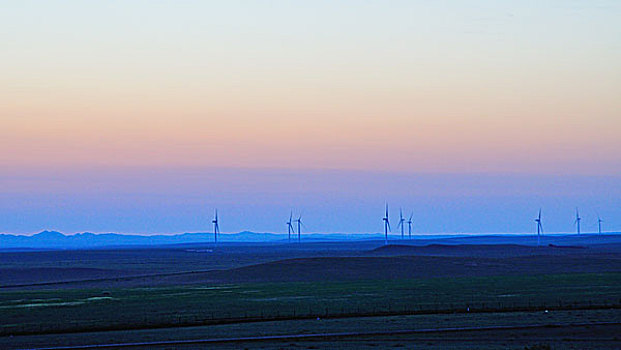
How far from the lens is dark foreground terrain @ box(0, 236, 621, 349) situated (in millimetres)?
54000

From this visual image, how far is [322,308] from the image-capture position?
249 ft

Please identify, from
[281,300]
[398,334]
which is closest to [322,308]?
[281,300]

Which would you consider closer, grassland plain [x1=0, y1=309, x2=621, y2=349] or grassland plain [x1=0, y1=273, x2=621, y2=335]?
grassland plain [x1=0, y1=309, x2=621, y2=349]

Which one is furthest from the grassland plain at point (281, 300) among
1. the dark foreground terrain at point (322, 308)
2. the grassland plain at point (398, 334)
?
the grassland plain at point (398, 334)

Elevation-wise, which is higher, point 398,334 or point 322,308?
point 398,334

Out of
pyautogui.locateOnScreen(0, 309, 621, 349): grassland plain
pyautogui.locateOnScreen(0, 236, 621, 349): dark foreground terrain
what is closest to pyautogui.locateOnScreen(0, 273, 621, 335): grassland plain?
pyautogui.locateOnScreen(0, 236, 621, 349): dark foreground terrain

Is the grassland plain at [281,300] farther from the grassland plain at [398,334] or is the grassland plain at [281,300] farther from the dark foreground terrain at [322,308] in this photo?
the grassland plain at [398,334]

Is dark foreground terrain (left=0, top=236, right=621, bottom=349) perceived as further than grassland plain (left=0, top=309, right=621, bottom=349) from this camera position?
Yes

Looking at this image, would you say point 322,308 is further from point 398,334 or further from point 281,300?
point 398,334

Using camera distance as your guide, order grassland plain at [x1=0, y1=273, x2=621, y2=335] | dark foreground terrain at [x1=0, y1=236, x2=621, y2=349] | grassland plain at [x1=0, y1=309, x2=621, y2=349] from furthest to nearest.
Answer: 1. grassland plain at [x1=0, y1=273, x2=621, y2=335]
2. dark foreground terrain at [x1=0, y1=236, x2=621, y2=349]
3. grassland plain at [x1=0, y1=309, x2=621, y2=349]

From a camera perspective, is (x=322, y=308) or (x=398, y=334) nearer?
(x=398, y=334)

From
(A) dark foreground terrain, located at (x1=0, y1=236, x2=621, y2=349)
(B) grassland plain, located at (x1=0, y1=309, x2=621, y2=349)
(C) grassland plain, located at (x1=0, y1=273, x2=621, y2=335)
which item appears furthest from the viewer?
(C) grassland plain, located at (x1=0, y1=273, x2=621, y2=335)

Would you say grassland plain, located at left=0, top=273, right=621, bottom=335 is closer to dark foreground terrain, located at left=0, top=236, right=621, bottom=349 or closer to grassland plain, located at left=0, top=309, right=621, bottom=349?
dark foreground terrain, located at left=0, top=236, right=621, bottom=349

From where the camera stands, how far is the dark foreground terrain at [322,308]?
177 feet
